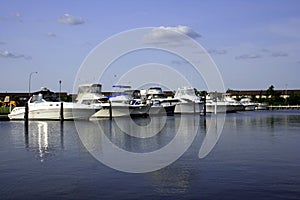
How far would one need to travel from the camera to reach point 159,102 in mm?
Answer: 97500

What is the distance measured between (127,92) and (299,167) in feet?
253

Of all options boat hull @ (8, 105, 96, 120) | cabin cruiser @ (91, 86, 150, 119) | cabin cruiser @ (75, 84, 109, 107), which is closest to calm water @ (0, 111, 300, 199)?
boat hull @ (8, 105, 96, 120)

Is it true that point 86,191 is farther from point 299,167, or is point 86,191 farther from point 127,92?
point 127,92

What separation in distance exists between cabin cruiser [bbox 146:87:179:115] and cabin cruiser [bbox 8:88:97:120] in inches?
955

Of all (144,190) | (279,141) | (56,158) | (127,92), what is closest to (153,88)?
(127,92)

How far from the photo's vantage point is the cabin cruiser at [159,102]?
290 feet

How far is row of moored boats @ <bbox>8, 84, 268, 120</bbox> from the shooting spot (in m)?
62.9

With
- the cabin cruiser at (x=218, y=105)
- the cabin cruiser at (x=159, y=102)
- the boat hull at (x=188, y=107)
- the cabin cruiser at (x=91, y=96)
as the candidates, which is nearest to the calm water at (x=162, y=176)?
the cabin cruiser at (x=91, y=96)

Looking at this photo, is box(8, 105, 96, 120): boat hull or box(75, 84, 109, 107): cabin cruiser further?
box(75, 84, 109, 107): cabin cruiser

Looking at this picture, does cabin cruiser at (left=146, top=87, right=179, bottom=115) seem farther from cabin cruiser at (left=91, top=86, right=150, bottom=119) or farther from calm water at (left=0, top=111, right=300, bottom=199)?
calm water at (left=0, top=111, right=300, bottom=199)

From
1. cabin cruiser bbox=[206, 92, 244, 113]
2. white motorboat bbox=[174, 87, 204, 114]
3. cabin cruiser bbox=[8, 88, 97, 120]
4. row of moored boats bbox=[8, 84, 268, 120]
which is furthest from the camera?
cabin cruiser bbox=[206, 92, 244, 113]

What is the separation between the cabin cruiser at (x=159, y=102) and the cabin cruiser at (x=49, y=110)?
2426 cm

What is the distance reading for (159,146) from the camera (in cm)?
3144

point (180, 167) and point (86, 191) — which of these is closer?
point (86, 191)
